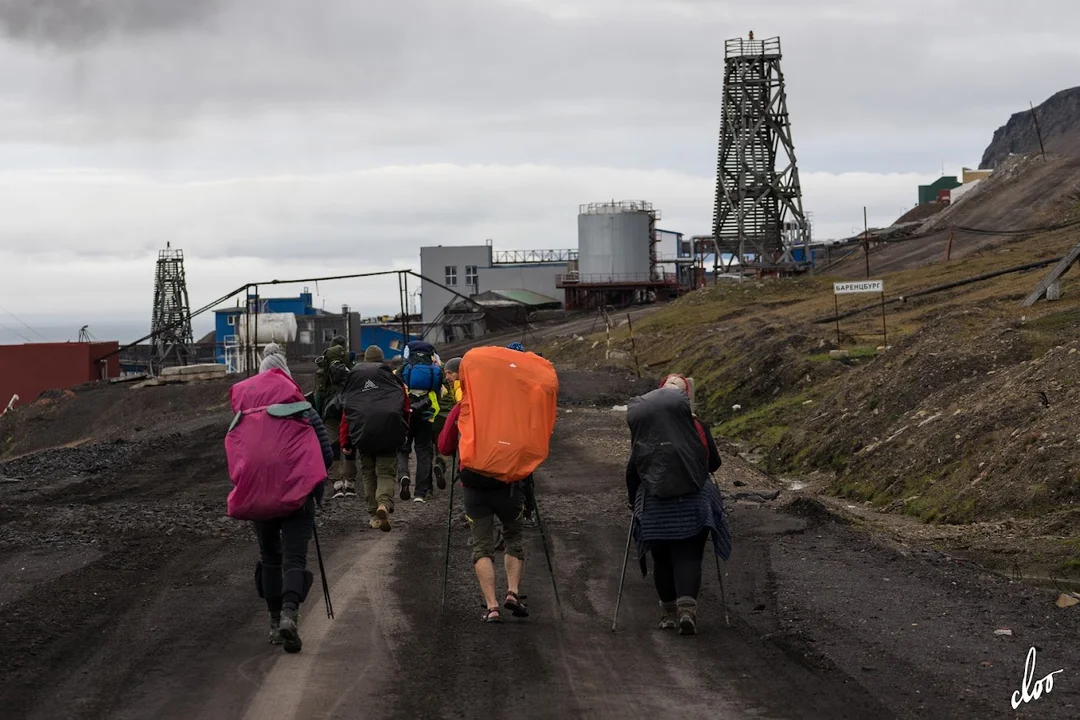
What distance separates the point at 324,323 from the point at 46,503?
180ft

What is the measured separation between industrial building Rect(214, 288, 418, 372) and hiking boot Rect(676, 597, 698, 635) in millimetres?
29021

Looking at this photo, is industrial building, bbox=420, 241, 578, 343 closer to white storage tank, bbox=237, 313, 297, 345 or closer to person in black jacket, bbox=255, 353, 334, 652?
white storage tank, bbox=237, 313, 297, 345

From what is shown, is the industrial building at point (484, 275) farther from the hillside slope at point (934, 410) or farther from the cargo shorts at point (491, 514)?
the cargo shorts at point (491, 514)

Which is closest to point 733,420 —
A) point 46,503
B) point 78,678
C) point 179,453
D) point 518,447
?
point 179,453

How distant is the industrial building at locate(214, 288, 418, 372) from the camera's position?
46400mm

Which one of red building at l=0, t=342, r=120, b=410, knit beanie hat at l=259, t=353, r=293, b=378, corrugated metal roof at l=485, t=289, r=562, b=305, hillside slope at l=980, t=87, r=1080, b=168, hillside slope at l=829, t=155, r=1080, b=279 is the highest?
hillside slope at l=980, t=87, r=1080, b=168

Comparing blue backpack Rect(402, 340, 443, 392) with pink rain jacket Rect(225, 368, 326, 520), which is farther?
blue backpack Rect(402, 340, 443, 392)

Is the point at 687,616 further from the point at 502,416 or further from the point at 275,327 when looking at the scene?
the point at 275,327

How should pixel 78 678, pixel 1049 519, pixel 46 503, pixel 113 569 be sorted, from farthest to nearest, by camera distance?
pixel 46 503, pixel 1049 519, pixel 113 569, pixel 78 678

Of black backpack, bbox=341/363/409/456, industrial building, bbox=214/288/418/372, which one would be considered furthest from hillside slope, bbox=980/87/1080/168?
black backpack, bbox=341/363/409/456

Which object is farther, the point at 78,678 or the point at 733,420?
the point at 733,420

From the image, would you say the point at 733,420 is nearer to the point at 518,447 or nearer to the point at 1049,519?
the point at 1049,519

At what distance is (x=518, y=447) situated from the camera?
10250 millimetres

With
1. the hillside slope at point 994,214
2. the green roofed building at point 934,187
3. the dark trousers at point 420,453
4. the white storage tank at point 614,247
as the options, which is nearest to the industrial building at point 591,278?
the white storage tank at point 614,247
